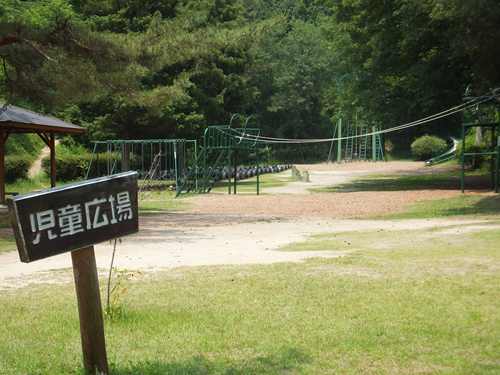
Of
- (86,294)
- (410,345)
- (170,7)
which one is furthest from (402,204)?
(170,7)

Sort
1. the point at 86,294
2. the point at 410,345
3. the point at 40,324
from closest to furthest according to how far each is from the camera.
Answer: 1. the point at 86,294
2. the point at 410,345
3. the point at 40,324

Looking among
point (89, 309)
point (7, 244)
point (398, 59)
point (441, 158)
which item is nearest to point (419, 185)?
point (398, 59)

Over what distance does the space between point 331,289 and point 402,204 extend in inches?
431

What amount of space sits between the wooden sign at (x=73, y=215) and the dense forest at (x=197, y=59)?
8.55 metres

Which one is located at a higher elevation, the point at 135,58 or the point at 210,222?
the point at 135,58

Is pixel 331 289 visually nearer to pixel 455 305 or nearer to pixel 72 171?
pixel 455 305

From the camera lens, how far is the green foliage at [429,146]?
135 feet

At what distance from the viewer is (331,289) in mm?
5629

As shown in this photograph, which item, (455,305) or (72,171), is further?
(72,171)

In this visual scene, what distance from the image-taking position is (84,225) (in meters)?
3.04

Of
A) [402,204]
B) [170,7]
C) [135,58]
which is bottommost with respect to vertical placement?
[402,204]

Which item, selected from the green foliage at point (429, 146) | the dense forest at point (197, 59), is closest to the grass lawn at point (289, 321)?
the dense forest at point (197, 59)

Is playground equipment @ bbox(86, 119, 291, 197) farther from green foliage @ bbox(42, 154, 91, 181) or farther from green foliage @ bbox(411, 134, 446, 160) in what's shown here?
green foliage @ bbox(411, 134, 446, 160)

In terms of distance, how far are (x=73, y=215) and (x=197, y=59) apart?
23069mm
